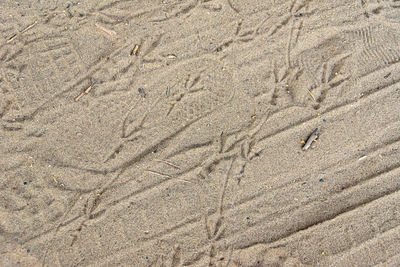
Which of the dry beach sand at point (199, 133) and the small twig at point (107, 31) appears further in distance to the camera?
the small twig at point (107, 31)

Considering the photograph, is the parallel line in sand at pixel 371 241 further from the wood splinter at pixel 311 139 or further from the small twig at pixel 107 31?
the small twig at pixel 107 31

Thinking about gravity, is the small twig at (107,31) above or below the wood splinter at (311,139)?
above

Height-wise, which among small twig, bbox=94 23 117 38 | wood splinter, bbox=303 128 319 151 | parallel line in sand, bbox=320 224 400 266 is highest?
small twig, bbox=94 23 117 38

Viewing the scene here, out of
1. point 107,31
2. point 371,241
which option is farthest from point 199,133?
point 371,241

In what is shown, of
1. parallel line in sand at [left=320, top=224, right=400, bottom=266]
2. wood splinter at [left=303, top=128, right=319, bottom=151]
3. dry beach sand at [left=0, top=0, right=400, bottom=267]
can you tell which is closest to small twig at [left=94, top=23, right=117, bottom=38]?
dry beach sand at [left=0, top=0, right=400, bottom=267]

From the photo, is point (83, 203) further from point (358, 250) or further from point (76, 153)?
point (358, 250)

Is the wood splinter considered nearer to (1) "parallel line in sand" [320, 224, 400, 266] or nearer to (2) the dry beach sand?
(2) the dry beach sand

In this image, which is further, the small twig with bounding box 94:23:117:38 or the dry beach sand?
the small twig with bounding box 94:23:117:38

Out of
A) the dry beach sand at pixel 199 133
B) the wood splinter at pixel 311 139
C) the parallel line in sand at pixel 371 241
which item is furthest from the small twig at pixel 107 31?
the parallel line in sand at pixel 371 241

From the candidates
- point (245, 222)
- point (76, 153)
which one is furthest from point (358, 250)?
point (76, 153)
